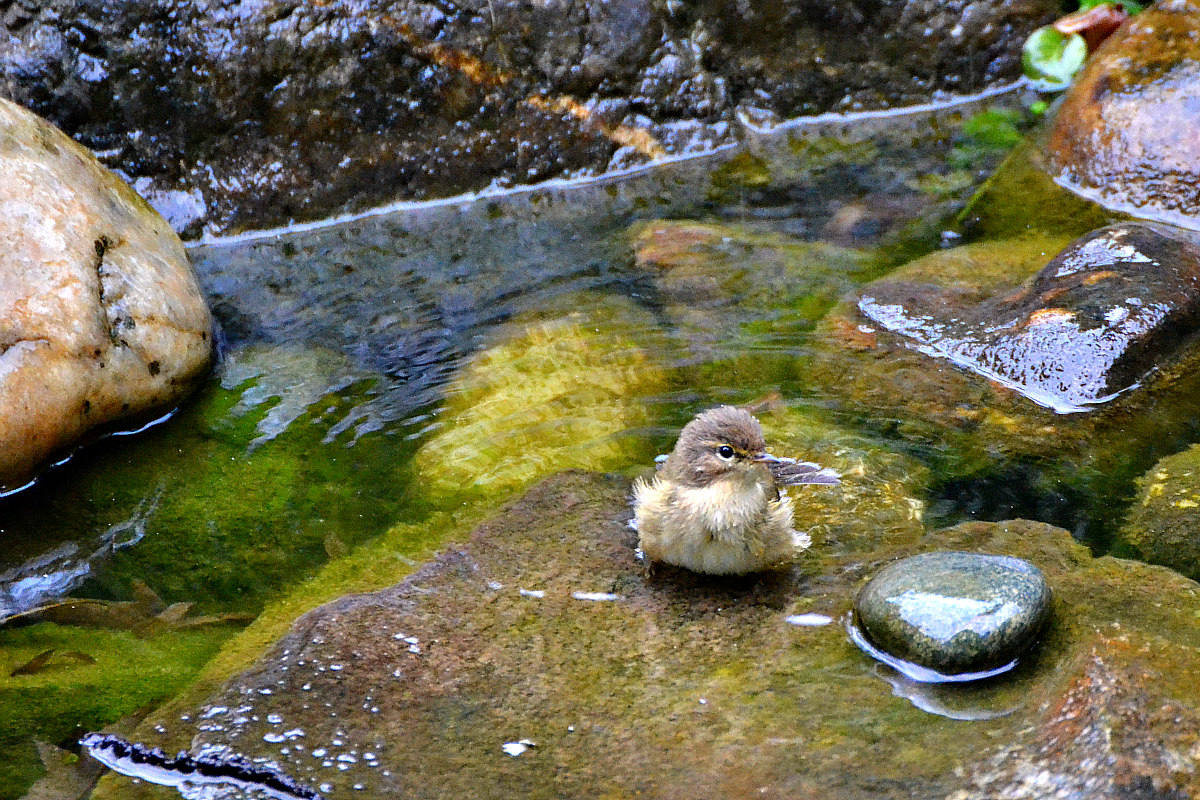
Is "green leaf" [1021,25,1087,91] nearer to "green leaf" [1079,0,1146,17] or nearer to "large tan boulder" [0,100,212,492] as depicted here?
"green leaf" [1079,0,1146,17]

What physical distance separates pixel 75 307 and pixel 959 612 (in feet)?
13.8

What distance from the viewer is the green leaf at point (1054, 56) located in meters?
9.11

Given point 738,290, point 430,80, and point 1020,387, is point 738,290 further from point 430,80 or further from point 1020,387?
point 430,80

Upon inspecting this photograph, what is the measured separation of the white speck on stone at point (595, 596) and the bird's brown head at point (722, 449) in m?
0.51

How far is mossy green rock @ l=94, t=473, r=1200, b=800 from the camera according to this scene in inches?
129

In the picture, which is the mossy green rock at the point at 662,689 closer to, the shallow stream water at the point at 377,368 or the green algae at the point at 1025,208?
the shallow stream water at the point at 377,368

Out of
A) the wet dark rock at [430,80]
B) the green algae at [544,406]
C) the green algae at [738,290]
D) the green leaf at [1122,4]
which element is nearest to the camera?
the green algae at [544,406]

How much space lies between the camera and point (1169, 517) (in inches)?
185

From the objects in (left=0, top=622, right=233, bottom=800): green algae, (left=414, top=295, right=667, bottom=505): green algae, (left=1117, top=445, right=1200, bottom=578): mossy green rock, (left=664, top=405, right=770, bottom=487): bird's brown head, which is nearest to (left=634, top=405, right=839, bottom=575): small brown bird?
(left=664, top=405, right=770, bottom=487): bird's brown head

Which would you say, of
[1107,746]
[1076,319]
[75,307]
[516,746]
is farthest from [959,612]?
[75,307]

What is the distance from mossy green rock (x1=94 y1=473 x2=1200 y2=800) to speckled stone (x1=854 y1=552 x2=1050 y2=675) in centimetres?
10

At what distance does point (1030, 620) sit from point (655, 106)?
590 centimetres

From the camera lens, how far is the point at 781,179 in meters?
8.36

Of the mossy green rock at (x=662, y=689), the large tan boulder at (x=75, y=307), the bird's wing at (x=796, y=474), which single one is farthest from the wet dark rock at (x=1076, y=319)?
the large tan boulder at (x=75, y=307)
